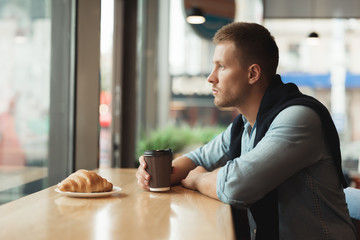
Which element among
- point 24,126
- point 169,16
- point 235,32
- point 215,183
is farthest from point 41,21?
point 169,16

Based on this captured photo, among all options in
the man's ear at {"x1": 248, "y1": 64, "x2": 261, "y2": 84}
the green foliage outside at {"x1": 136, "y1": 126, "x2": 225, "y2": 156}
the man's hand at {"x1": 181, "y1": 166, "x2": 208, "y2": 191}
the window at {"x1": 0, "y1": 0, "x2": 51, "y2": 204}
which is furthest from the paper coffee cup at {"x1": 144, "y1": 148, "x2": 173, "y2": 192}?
the green foliage outside at {"x1": 136, "y1": 126, "x2": 225, "y2": 156}

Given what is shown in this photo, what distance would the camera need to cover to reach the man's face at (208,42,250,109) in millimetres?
2014

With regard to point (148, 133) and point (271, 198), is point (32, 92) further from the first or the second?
point (148, 133)

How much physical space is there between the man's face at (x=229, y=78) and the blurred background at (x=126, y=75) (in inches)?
36.2

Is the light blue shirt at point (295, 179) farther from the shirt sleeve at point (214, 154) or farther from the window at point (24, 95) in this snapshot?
the window at point (24, 95)

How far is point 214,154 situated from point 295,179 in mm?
676

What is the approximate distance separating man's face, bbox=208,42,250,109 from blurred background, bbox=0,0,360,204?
92 centimetres

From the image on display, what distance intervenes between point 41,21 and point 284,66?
584 centimetres

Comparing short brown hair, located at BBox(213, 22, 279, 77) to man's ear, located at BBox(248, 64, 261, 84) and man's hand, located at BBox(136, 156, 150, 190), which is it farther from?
man's hand, located at BBox(136, 156, 150, 190)

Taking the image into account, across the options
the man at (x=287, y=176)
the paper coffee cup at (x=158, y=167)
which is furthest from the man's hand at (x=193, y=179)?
the paper coffee cup at (x=158, y=167)

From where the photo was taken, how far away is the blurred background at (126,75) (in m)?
2.08

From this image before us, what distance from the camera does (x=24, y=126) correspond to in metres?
2.11

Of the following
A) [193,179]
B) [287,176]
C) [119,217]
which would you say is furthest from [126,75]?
[119,217]

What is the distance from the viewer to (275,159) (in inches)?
62.1
